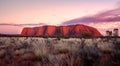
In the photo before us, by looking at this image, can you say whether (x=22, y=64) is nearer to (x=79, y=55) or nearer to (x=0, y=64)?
(x=0, y=64)

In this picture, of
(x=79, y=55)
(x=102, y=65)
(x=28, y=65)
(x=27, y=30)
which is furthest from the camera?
(x=27, y=30)

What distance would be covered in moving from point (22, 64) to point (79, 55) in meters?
2.18

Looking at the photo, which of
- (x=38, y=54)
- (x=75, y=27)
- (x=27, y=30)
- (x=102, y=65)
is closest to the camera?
(x=102, y=65)

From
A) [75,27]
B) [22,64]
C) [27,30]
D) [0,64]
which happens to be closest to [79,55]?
[22,64]

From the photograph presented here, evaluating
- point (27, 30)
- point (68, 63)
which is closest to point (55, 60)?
point (68, 63)

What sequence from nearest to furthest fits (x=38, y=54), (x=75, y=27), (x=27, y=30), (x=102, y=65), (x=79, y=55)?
1. (x=102, y=65)
2. (x=79, y=55)
3. (x=38, y=54)
4. (x=75, y=27)
5. (x=27, y=30)

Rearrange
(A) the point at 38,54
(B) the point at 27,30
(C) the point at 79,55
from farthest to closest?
(B) the point at 27,30, (A) the point at 38,54, (C) the point at 79,55

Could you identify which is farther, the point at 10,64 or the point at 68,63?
the point at 10,64

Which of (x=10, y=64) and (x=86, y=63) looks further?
(x=10, y=64)

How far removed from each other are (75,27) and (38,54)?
564 feet

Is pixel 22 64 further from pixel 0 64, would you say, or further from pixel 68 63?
pixel 68 63

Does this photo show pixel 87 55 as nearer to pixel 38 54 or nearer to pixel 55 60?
pixel 55 60

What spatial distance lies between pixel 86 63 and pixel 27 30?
7592 inches

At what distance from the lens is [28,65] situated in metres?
8.39
